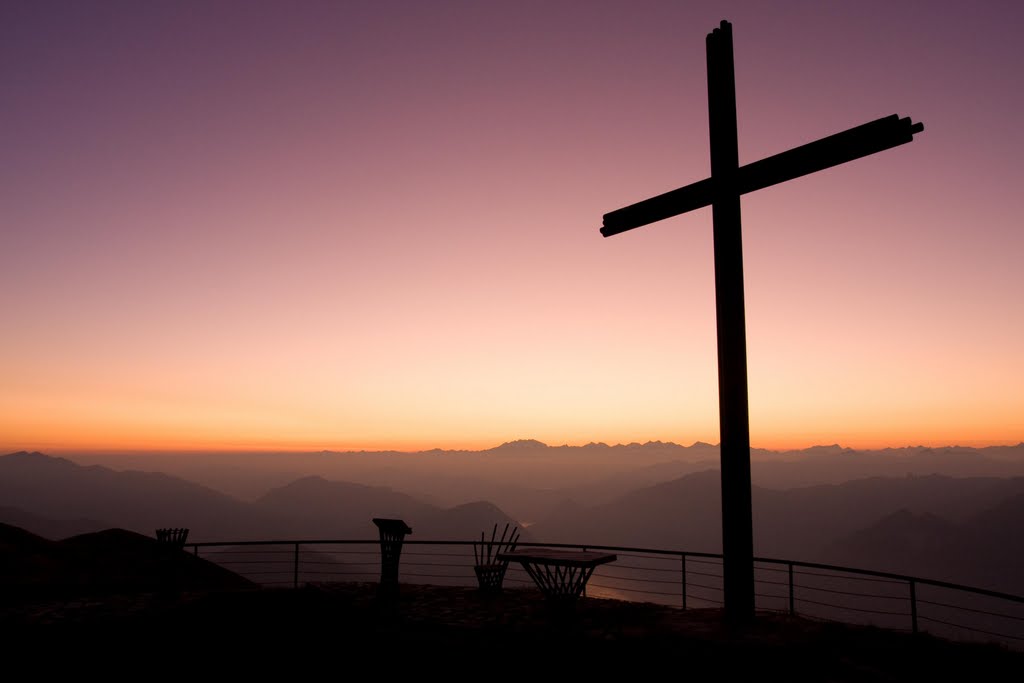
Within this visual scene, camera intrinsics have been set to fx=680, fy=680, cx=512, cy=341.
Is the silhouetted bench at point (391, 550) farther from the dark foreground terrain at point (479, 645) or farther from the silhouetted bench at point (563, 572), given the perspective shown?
the silhouetted bench at point (563, 572)

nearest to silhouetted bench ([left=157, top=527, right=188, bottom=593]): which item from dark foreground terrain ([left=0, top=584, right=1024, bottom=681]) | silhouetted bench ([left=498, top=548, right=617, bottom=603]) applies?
dark foreground terrain ([left=0, top=584, right=1024, bottom=681])

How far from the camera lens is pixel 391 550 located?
1240 cm

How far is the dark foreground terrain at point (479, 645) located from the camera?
691 cm

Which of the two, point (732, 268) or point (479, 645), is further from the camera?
point (732, 268)

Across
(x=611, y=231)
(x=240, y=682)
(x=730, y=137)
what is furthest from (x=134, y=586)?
(x=730, y=137)

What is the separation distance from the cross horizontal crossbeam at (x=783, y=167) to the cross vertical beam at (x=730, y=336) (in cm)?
23

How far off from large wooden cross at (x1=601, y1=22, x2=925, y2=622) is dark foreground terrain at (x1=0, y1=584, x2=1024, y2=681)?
880mm

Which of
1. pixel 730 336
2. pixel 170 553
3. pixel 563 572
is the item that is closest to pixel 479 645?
pixel 563 572

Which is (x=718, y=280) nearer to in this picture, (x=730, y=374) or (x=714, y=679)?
(x=730, y=374)

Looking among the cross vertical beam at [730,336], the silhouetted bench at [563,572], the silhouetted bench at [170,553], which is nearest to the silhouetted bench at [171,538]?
the silhouetted bench at [170,553]

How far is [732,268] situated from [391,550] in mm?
7818

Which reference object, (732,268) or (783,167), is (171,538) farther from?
(783,167)

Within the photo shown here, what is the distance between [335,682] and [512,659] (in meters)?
1.82

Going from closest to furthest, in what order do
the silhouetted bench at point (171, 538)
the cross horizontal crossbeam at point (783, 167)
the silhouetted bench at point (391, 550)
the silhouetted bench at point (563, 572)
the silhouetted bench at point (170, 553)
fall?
the cross horizontal crossbeam at point (783, 167)
the silhouetted bench at point (563, 572)
the silhouetted bench at point (391, 550)
the silhouetted bench at point (170, 553)
the silhouetted bench at point (171, 538)
